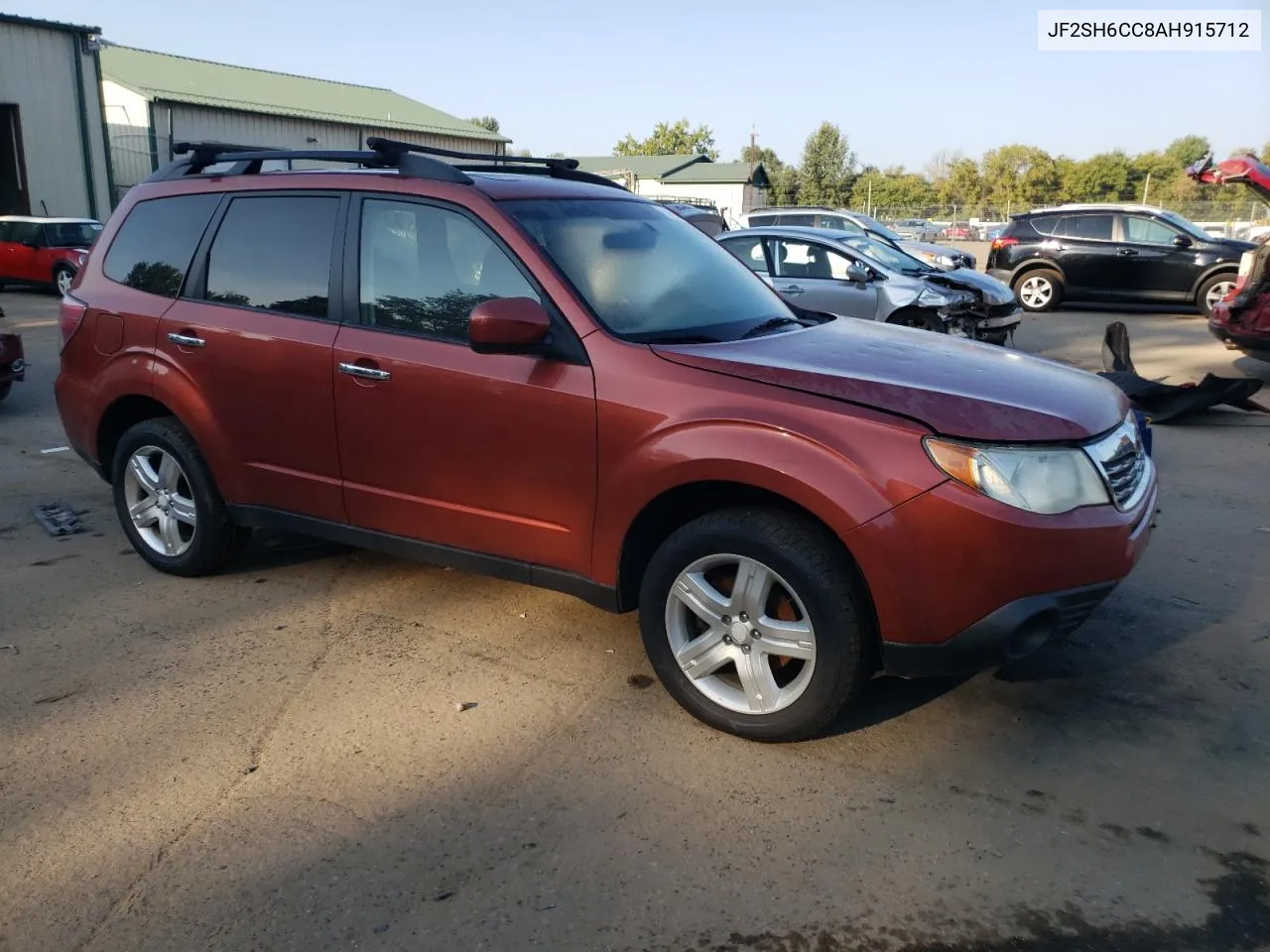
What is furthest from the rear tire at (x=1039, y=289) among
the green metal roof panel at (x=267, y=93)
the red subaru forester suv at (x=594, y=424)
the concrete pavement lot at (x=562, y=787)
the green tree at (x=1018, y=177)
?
the green tree at (x=1018, y=177)

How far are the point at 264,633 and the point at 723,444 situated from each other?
2.28 meters

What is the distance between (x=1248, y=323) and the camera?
9586 mm

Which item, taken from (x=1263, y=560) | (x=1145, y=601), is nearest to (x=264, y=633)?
(x=1145, y=601)

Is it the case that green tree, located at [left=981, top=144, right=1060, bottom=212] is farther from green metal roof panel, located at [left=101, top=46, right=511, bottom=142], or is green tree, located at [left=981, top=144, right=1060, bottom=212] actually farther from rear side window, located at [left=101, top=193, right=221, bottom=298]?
rear side window, located at [left=101, top=193, right=221, bottom=298]

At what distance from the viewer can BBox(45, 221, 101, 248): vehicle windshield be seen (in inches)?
725

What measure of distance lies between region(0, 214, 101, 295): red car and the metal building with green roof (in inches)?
334

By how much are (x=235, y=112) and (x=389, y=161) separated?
31957 mm

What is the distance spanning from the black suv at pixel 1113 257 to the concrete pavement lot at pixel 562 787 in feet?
41.9

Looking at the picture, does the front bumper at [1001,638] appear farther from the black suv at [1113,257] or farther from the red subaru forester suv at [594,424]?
the black suv at [1113,257]

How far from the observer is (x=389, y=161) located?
4.21m

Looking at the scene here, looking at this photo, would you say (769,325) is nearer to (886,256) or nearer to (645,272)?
(645,272)

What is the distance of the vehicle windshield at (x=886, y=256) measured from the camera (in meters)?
11.1

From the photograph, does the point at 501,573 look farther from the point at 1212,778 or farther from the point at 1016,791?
the point at 1212,778

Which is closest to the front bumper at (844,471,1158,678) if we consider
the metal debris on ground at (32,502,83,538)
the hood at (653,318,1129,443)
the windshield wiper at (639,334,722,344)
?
the hood at (653,318,1129,443)
